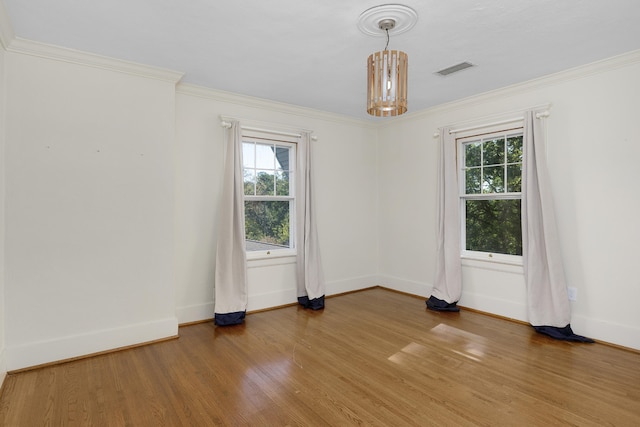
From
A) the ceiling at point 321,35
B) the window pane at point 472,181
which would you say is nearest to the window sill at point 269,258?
the ceiling at point 321,35

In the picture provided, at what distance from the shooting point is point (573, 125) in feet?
11.3

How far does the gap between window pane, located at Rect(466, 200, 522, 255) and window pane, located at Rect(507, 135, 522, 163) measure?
1.57 ft

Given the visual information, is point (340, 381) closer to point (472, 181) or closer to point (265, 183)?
point (265, 183)

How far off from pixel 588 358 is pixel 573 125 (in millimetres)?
2158

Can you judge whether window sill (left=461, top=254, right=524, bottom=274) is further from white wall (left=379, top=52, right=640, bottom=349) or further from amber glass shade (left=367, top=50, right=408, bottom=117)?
amber glass shade (left=367, top=50, right=408, bottom=117)

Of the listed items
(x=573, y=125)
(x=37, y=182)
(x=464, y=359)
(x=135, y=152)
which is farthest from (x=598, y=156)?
(x=37, y=182)

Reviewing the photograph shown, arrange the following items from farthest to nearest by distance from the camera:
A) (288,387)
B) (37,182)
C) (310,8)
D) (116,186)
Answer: (116,186), (37,182), (288,387), (310,8)

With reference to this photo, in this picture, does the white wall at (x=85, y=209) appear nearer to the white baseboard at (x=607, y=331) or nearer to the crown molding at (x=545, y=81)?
the crown molding at (x=545, y=81)

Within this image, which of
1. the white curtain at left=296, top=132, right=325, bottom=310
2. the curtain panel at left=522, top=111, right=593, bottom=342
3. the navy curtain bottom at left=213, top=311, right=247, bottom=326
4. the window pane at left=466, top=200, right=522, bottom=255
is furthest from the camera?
the white curtain at left=296, top=132, right=325, bottom=310

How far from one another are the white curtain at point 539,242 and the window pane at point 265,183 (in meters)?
2.89

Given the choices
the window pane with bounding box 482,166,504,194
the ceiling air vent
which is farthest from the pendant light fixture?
the window pane with bounding box 482,166,504,194

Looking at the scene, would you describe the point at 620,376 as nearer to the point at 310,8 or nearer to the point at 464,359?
the point at 464,359

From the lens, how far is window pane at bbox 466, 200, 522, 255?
4.02m

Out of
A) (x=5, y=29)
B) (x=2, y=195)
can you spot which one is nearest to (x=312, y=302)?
(x=2, y=195)
